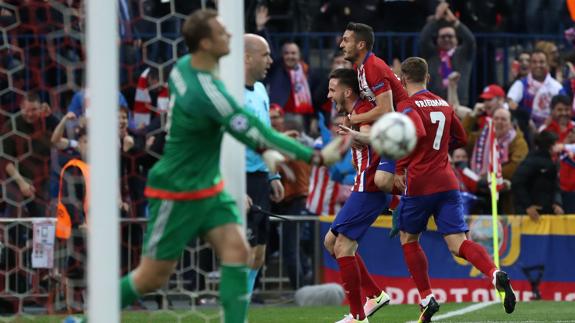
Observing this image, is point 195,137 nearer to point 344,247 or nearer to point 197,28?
point 197,28

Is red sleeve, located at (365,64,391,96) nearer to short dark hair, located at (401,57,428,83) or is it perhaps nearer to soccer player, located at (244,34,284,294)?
short dark hair, located at (401,57,428,83)

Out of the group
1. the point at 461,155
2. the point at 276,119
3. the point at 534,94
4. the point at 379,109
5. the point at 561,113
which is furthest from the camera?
the point at 534,94

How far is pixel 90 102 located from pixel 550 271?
965 cm

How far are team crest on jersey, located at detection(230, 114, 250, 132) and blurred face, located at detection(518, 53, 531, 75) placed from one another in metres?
10.9

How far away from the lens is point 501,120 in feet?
53.5

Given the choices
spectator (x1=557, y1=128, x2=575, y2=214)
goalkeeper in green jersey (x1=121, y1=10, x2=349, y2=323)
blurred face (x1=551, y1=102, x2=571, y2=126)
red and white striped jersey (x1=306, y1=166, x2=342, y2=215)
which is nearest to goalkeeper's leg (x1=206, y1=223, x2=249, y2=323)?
goalkeeper in green jersey (x1=121, y1=10, x2=349, y2=323)

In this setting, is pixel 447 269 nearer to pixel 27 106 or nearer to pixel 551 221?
pixel 551 221

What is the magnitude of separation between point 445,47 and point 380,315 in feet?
17.9

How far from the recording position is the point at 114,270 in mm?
7066

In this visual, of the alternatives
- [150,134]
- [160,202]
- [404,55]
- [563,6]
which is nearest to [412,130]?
[160,202]

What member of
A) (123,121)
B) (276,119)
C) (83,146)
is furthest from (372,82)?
(276,119)

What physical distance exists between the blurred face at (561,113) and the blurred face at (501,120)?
Answer: 2.26 ft

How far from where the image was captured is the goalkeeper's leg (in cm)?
780

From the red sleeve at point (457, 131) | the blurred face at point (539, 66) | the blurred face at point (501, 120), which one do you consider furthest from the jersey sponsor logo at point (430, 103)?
the blurred face at point (539, 66)
